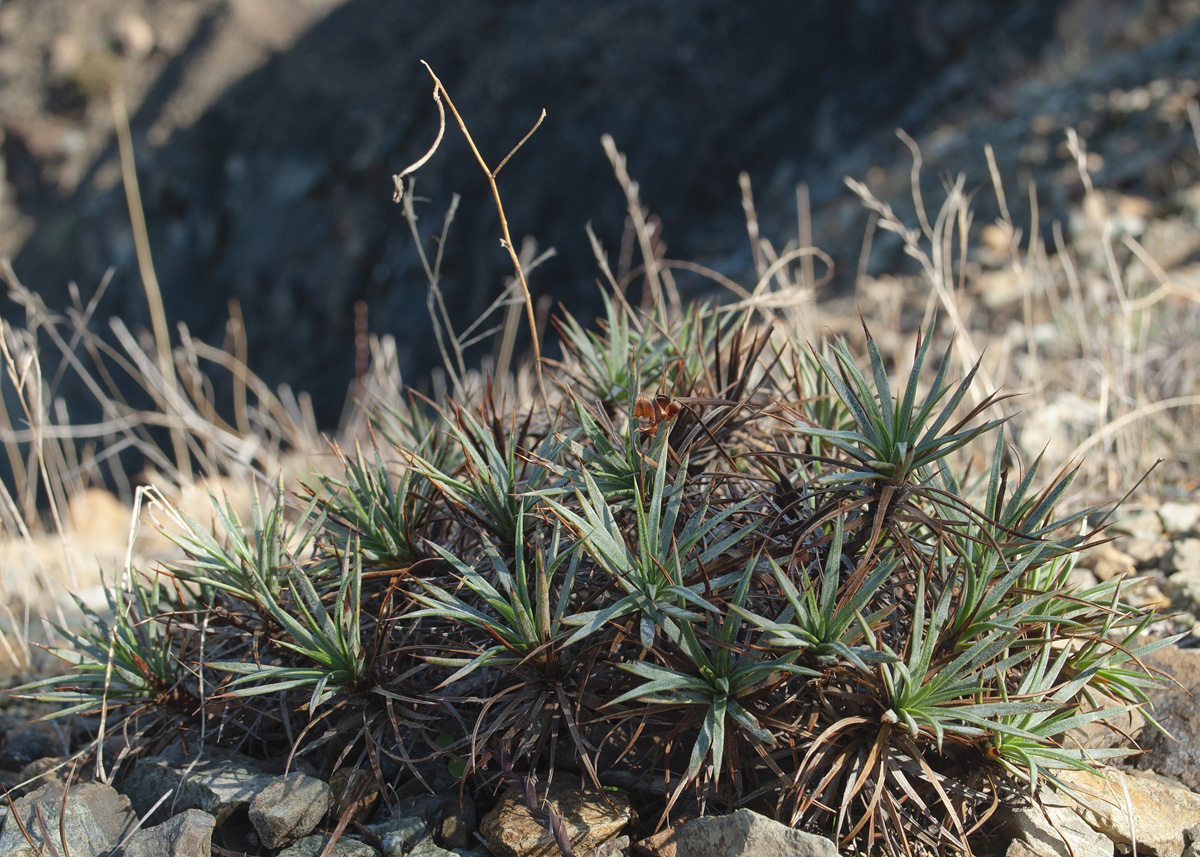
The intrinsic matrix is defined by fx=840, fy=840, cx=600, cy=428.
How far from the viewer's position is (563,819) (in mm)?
1255

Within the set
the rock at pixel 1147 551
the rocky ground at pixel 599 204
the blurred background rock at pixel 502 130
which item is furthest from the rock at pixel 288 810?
the blurred background rock at pixel 502 130

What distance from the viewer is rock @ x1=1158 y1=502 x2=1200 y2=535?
227 centimetres


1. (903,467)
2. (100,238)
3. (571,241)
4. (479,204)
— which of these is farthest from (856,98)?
(100,238)

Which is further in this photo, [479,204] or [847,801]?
[479,204]

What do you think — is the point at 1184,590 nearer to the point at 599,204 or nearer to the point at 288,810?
the point at 288,810

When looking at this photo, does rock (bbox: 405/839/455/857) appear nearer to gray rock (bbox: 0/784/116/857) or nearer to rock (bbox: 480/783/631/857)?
rock (bbox: 480/783/631/857)

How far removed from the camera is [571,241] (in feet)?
38.6

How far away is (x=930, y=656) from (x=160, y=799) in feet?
4.08

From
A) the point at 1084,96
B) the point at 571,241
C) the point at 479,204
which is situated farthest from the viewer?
the point at 479,204

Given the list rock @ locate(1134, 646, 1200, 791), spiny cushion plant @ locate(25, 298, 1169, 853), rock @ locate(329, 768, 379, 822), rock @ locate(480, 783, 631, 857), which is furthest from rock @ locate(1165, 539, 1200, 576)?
rock @ locate(329, 768, 379, 822)

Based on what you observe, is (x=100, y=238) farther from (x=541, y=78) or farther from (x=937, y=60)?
(x=937, y=60)

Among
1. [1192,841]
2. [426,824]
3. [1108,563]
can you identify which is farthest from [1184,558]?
[426,824]

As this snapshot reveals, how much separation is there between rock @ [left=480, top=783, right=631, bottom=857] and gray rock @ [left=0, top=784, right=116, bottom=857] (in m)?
0.64

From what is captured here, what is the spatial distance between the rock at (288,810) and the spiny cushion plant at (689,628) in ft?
0.27
